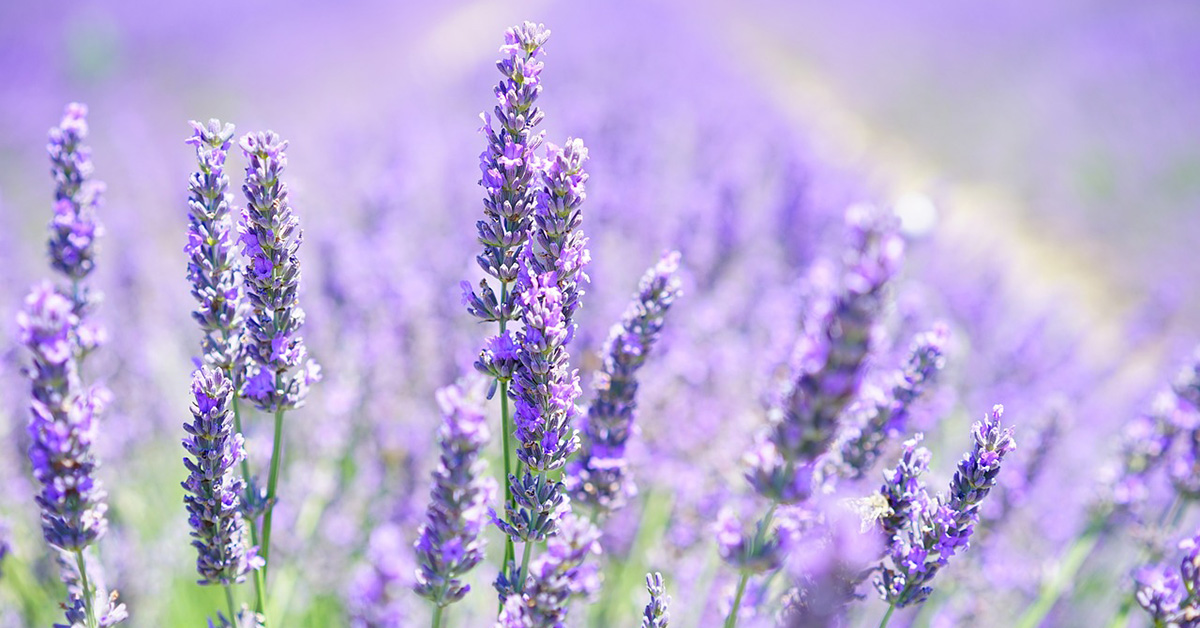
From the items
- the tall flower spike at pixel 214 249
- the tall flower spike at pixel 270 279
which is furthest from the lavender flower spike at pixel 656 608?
the tall flower spike at pixel 214 249

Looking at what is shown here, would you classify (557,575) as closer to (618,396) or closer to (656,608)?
(656,608)

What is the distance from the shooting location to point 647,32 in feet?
51.2

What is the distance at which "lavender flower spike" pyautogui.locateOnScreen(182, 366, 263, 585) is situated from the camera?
4.19ft

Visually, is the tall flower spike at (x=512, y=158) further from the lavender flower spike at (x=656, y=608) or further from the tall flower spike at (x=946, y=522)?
the tall flower spike at (x=946, y=522)

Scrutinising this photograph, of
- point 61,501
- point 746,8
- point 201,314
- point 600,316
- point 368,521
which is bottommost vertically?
point 61,501

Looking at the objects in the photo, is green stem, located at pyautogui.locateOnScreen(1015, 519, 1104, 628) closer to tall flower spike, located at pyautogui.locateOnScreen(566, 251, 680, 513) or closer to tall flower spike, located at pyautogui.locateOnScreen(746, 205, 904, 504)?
tall flower spike, located at pyautogui.locateOnScreen(566, 251, 680, 513)

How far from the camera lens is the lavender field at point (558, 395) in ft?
4.17

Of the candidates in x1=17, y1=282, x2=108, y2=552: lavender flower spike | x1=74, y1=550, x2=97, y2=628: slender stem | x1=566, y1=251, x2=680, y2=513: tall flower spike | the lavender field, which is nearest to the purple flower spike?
the lavender field

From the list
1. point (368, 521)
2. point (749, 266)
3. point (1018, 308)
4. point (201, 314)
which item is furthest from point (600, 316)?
point (1018, 308)

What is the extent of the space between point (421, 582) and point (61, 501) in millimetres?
590

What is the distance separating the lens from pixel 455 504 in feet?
3.95

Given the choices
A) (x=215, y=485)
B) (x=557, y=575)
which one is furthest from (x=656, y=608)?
(x=215, y=485)

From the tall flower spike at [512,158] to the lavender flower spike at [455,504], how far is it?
0.29 metres

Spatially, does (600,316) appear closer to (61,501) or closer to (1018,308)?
(61,501)
